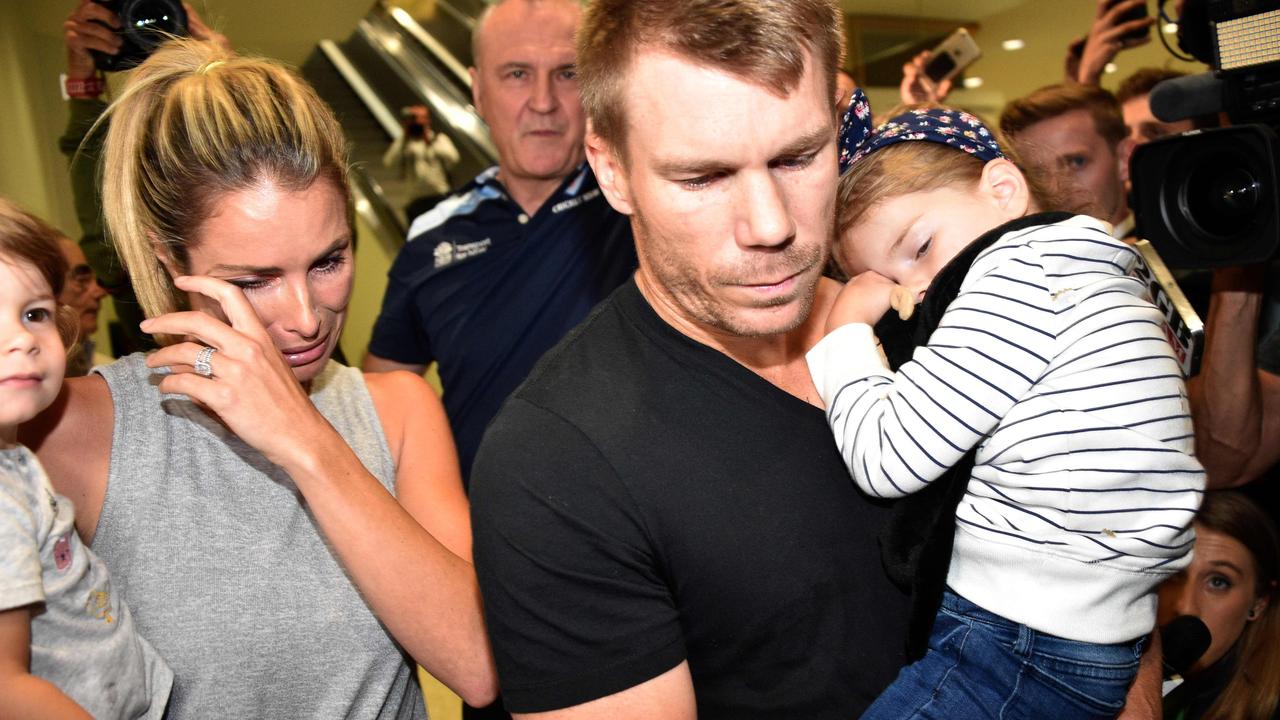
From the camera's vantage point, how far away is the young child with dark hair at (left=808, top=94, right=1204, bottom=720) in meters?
1.37

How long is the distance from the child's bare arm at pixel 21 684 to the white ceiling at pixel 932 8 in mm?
6944

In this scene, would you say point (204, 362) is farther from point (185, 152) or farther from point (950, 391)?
point (950, 391)

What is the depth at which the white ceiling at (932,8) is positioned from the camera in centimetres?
725

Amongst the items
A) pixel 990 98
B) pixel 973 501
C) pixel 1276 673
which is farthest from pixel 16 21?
pixel 990 98

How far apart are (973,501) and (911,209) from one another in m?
0.45

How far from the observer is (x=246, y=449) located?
1.56m

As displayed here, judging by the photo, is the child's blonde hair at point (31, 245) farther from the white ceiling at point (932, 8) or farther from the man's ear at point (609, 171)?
the white ceiling at point (932, 8)

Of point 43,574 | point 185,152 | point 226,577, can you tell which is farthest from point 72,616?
point 185,152

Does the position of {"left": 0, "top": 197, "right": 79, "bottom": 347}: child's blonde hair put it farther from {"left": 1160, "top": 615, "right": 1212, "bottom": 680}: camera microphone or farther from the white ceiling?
the white ceiling

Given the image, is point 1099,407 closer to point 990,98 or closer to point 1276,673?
point 1276,673

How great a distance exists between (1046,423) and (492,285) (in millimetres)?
1789

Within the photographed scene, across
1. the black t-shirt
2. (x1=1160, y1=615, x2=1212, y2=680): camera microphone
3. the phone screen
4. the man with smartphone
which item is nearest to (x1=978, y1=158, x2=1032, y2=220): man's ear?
the black t-shirt

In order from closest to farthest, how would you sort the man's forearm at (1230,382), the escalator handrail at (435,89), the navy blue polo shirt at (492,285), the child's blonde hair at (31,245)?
the child's blonde hair at (31,245) < the man's forearm at (1230,382) < the navy blue polo shirt at (492,285) < the escalator handrail at (435,89)

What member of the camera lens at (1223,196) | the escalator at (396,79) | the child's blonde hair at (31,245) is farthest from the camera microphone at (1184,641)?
Result: the escalator at (396,79)
